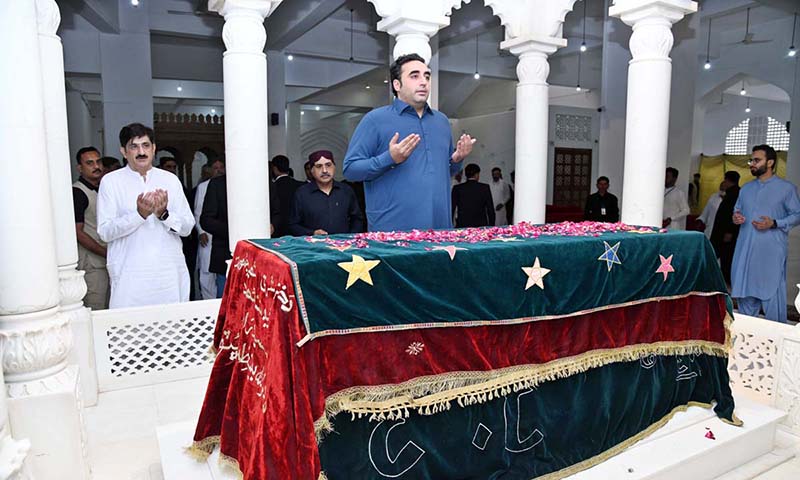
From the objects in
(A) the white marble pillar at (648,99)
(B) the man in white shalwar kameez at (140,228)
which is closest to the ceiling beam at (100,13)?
(B) the man in white shalwar kameez at (140,228)

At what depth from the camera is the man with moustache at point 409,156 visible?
8.86 feet

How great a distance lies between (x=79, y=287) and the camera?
3.25m

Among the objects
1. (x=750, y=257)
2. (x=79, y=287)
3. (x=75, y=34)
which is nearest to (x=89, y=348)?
(x=79, y=287)

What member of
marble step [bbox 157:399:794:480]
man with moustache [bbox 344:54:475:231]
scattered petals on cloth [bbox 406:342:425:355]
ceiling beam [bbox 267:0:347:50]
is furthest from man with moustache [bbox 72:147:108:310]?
ceiling beam [bbox 267:0:347:50]

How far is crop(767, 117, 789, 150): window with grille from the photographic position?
54.9 ft

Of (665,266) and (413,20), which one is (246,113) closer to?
(413,20)

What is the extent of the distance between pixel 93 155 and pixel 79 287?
1.49m

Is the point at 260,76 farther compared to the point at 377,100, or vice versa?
the point at 377,100

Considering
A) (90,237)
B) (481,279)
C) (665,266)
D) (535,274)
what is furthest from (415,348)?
(90,237)

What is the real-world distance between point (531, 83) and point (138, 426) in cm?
400

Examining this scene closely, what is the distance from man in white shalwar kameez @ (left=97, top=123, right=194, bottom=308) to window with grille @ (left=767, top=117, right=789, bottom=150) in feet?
58.9

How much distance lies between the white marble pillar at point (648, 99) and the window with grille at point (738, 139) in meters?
15.4

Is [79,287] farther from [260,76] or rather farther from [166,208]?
[260,76]

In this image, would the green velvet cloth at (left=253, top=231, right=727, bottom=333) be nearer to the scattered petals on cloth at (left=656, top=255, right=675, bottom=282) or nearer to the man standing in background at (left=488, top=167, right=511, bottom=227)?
the scattered petals on cloth at (left=656, top=255, right=675, bottom=282)
